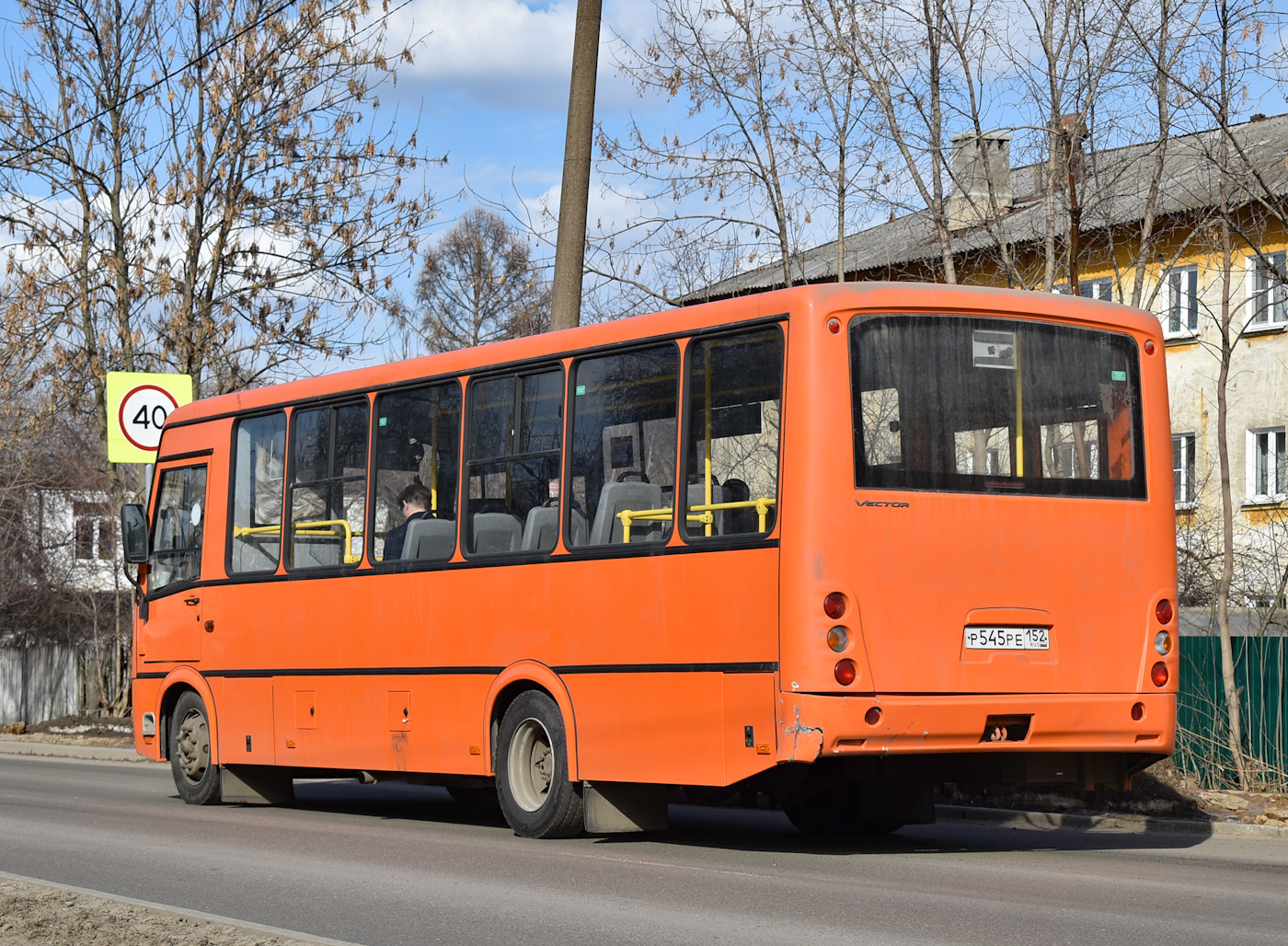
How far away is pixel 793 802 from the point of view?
12375mm

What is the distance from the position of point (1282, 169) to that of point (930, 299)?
851cm

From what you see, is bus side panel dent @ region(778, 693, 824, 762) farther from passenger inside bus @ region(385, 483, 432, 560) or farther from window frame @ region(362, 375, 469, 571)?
passenger inside bus @ region(385, 483, 432, 560)

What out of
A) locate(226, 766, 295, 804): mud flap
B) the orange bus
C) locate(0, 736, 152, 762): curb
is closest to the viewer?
the orange bus

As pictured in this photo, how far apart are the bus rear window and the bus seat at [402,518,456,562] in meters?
3.62

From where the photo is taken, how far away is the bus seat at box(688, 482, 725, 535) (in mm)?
10336

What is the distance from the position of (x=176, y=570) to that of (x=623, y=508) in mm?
6120

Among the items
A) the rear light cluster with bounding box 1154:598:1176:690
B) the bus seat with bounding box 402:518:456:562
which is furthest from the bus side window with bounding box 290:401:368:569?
the rear light cluster with bounding box 1154:598:1176:690

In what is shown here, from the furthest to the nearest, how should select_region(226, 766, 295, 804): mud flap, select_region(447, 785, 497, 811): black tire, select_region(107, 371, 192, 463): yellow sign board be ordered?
select_region(107, 371, 192, 463): yellow sign board, select_region(447, 785, 497, 811): black tire, select_region(226, 766, 295, 804): mud flap

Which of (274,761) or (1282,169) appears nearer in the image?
(274,761)

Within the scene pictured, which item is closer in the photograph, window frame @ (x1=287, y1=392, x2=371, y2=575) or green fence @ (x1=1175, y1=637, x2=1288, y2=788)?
window frame @ (x1=287, y1=392, x2=371, y2=575)

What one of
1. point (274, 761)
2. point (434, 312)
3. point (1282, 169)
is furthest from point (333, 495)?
point (434, 312)

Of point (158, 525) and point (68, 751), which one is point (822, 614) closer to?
point (158, 525)

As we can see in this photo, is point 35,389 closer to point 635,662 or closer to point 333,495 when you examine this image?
Result: point 333,495

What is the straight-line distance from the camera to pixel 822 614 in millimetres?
9625
